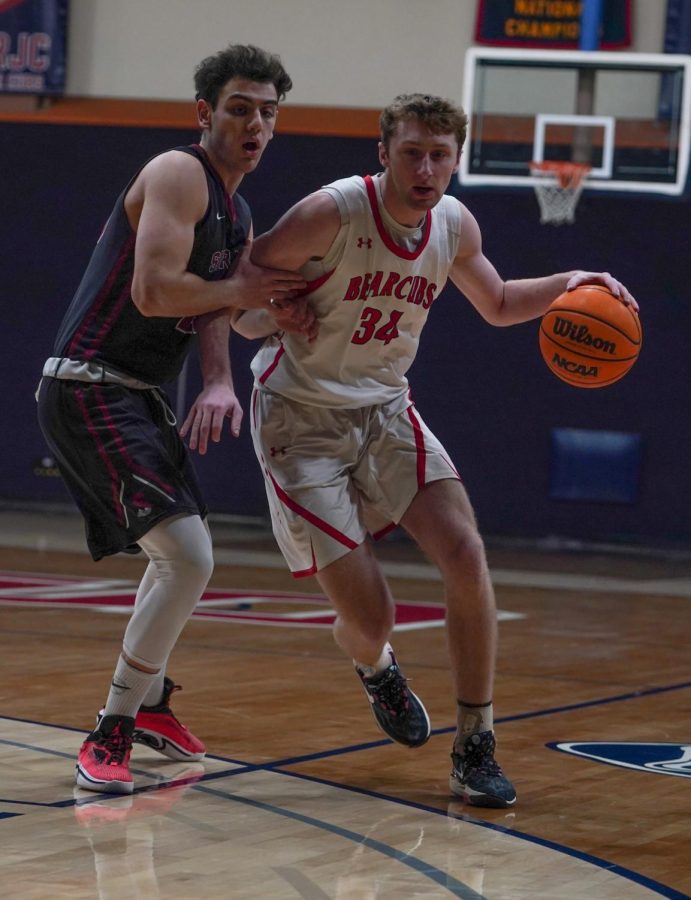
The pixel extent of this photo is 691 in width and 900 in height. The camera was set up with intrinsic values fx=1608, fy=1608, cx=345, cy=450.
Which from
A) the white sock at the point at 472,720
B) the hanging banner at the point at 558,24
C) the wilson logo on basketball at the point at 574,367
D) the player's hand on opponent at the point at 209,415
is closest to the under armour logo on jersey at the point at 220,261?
the player's hand on opponent at the point at 209,415

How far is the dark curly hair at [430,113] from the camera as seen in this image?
4125 millimetres

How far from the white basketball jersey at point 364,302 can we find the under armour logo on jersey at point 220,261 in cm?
21

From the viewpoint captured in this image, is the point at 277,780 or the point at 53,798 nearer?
the point at 53,798

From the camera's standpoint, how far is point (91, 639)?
6859 mm

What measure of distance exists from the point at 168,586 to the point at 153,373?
57cm

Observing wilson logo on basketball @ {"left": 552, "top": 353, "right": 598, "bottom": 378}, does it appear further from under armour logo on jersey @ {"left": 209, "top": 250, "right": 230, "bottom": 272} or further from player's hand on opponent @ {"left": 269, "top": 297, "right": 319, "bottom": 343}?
under armour logo on jersey @ {"left": 209, "top": 250, "right": 230, "bottom": 272}

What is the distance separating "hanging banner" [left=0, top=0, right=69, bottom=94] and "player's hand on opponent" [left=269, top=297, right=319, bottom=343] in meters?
9.62

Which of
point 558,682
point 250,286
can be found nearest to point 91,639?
point 558,682

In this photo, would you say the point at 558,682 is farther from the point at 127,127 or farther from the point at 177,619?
the point at 127,127

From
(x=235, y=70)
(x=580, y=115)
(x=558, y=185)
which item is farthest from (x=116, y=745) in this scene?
(x=558, y=185)

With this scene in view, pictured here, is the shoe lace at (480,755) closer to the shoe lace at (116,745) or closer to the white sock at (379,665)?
the white sock at (379,665)

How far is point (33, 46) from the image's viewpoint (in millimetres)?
13211

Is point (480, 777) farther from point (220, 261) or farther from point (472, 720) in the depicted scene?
point (220, 261)

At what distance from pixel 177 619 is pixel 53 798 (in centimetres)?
55
